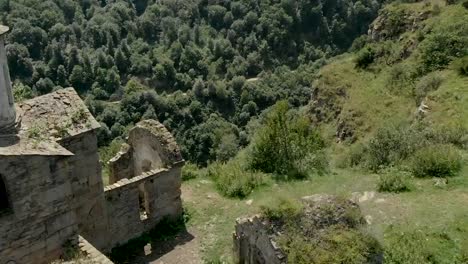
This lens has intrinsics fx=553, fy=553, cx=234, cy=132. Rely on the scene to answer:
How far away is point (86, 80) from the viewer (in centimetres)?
5925

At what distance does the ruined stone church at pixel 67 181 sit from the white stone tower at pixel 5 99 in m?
0.02

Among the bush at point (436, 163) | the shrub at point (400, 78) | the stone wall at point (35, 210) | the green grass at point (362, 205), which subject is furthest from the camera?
the shrub at point (400, 78)

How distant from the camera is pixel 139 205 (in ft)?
50.2

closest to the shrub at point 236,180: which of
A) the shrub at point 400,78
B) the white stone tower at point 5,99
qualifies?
the white stone tower at point 5,99

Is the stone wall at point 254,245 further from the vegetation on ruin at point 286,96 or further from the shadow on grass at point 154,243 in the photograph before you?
the shadow on grass at point 154,243

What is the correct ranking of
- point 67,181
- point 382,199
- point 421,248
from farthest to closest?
1. point 382,199
2. point 421,248
3. point 67,181

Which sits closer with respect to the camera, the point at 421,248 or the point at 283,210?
the point at 283,210

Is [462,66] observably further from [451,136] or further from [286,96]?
[286,96]

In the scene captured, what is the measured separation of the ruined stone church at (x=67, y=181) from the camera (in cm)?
996

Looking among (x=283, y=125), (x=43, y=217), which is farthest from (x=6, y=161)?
(x=283, y=125)

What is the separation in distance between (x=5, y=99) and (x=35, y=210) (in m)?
2.10

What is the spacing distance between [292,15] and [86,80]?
94.5 ft

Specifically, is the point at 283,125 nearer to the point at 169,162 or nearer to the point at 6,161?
the point at 169,162

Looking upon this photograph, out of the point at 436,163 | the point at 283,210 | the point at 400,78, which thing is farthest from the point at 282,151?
the point at 400,78
